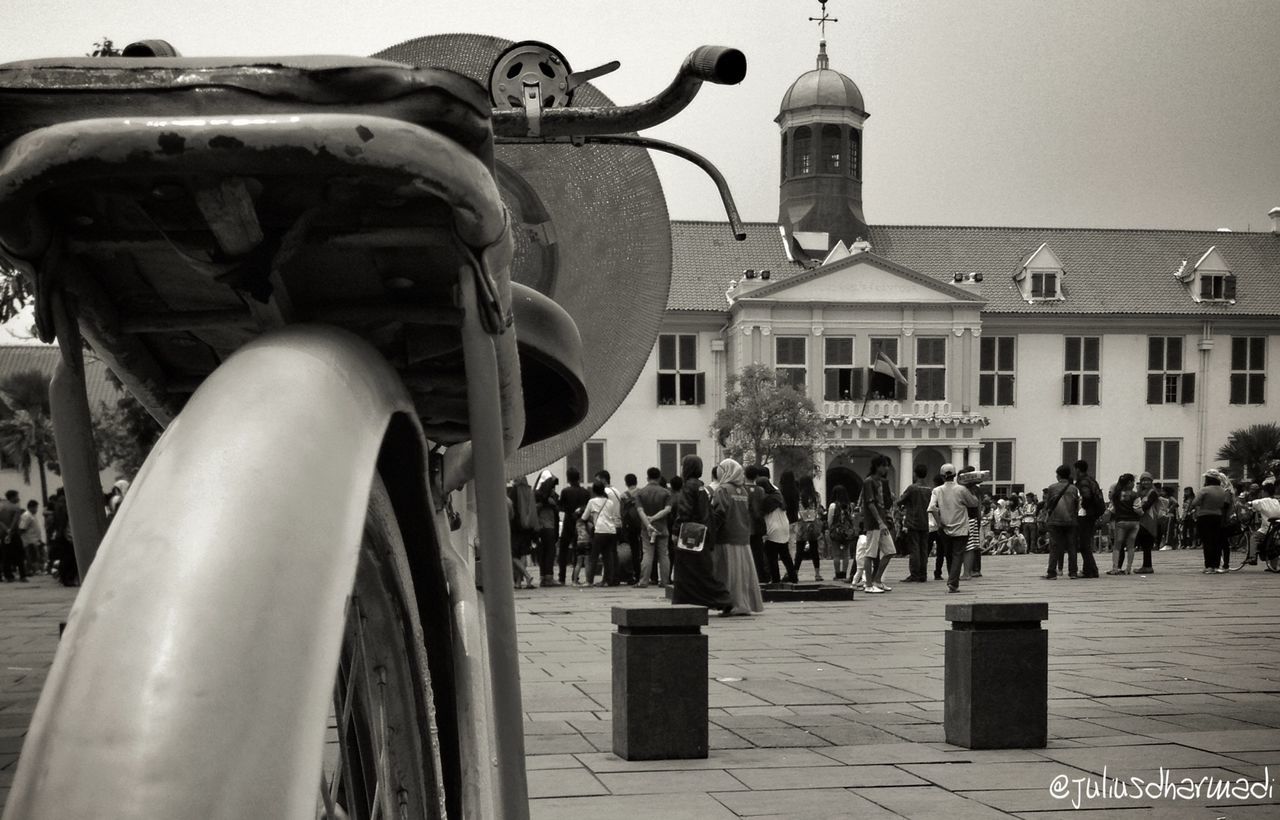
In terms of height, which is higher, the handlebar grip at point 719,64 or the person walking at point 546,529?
the handlebar grip at point 719,64

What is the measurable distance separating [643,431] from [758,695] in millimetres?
40840

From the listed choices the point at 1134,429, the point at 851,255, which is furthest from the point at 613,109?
the point at 1134,429

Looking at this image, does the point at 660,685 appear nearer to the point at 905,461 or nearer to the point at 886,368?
the point at 886,368

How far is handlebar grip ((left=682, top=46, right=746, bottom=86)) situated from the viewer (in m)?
2.15

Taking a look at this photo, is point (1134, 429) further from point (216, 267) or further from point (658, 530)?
point (216, 267)

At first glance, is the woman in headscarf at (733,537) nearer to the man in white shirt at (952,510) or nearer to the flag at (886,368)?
the man in white shirt at (952,510)

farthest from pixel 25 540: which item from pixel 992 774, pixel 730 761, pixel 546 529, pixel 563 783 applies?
pixel 992 774

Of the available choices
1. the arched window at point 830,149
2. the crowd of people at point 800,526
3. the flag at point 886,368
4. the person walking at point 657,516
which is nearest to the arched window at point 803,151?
the arched window at point 830,149

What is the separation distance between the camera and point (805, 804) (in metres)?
5.06

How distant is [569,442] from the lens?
315cm

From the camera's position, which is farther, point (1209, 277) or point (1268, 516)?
point (1209, 277)

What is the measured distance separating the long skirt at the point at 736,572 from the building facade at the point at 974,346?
3131cm

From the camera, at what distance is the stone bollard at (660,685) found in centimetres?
607

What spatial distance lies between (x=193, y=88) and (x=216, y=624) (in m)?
0.53
